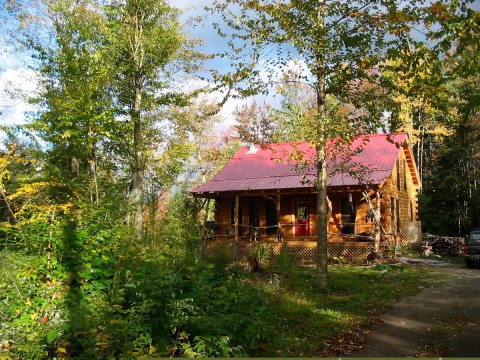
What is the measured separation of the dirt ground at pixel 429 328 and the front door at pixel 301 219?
11.6m

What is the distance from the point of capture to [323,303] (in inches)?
391

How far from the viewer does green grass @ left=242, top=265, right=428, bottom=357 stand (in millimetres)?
6745

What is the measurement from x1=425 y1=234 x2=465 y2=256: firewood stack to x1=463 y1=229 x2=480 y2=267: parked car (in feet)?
18.5

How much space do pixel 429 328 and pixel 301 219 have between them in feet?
52.4

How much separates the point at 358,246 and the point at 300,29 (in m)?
12.0

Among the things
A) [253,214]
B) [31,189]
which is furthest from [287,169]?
[31,189]

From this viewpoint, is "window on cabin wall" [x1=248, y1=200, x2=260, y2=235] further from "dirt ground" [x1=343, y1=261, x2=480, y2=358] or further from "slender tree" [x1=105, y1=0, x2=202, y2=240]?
"dirt ground" [x1=343, y1=261, x2=480, y2=358]

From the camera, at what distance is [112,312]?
194 inches

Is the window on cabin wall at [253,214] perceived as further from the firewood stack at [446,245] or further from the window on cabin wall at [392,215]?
the firewood stack at [446,245]

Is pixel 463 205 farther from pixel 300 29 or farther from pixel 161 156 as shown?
pixel 300 29

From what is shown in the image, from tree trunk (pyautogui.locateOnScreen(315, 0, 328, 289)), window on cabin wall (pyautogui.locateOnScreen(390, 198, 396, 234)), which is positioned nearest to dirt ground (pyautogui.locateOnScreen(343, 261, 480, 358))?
tree trunk (pyautogui.locateOnScreen(315, 0, 328, 289))

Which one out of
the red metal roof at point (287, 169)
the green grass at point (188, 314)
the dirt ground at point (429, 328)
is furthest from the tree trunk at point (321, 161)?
the red metal roof at point (287, 169)

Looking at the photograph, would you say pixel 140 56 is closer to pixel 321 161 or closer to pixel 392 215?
pixel 321 161

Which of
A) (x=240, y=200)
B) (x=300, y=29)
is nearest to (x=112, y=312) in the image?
(x=300, y=29)
